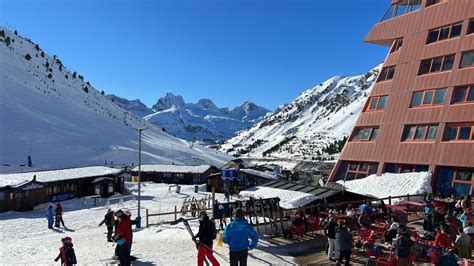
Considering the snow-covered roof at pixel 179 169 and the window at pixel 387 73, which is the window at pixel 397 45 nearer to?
the window at pixel 387 73

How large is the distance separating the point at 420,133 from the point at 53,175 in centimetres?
3768

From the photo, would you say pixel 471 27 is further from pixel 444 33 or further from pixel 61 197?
pixel 61 197

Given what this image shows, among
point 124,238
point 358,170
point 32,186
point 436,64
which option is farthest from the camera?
point 32,186

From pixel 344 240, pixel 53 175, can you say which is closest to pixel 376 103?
pixel 344 240

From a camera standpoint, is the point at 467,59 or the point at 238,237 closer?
the point at 238,237

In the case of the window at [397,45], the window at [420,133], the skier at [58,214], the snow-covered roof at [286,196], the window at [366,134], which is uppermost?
the window at [397,45]

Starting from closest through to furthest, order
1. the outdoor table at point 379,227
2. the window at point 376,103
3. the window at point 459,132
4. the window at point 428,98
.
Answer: the outdoor table at point 379,227
the window at point 459,132
the window at point 428,98
the window at point 376,103

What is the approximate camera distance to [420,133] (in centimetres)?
2864

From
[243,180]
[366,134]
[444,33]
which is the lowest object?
[243,180]

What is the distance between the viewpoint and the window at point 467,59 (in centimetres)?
2695

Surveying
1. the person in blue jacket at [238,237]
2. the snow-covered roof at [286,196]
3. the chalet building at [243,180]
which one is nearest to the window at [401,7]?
the snow-covered roof at [286,196]

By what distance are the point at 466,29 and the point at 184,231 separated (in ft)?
77.6

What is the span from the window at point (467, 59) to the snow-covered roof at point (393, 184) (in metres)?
7.97

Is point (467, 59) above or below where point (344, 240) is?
above
